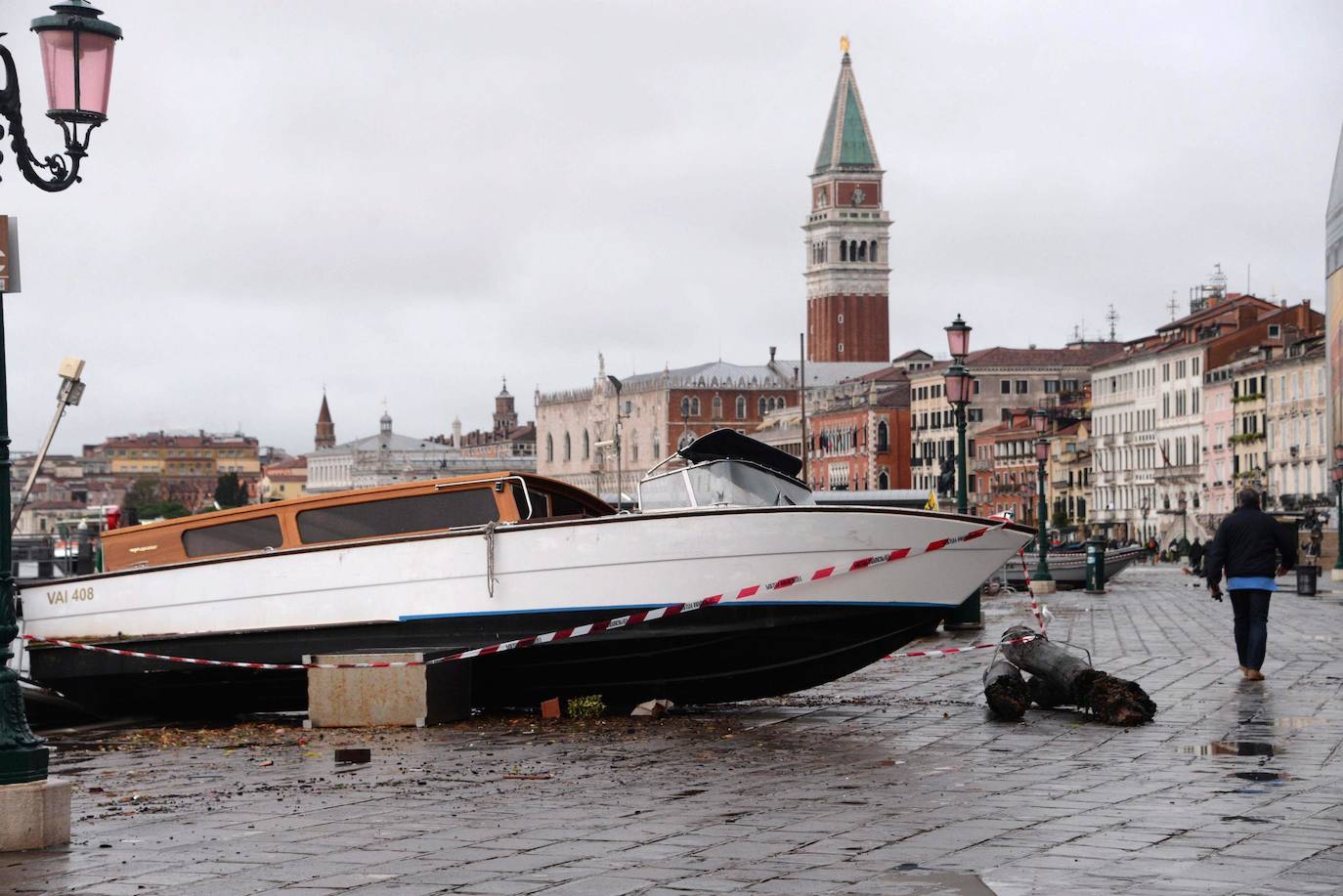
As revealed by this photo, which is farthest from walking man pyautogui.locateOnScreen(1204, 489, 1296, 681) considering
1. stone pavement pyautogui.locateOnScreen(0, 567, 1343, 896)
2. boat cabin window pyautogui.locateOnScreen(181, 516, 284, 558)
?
boat cabin window pyautogui.locateOnScreen(181, 516, 284, 558)

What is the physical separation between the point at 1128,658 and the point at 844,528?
21.2 feet

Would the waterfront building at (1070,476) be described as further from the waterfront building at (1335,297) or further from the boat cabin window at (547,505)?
the boat cabin window at (547,505)

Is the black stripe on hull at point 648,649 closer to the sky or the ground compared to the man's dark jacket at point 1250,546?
closer to the ground

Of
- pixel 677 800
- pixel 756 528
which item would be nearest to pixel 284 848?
pixel 677 800

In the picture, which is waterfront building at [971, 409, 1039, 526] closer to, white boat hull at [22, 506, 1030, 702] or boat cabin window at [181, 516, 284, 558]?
boat cabin window at [181, 516, 284, 558]

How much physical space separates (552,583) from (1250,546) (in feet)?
19.7

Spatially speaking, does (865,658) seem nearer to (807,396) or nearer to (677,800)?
(677,800)

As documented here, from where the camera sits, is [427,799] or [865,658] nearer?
[427,799]

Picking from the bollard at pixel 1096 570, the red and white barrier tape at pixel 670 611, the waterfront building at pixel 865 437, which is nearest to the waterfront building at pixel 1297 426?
the bollard at pixel 1096 570

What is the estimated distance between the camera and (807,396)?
182m

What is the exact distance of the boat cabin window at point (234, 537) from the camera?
18406 mm

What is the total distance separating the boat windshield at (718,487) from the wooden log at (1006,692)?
→ 2.69 metres

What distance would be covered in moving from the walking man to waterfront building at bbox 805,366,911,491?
13770cm

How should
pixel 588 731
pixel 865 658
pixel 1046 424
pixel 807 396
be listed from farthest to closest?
1. pixel 807 396
2. pixel 1046 424
3. pixel 865 658
4. pixel 588 731
